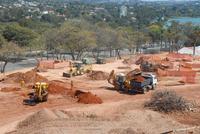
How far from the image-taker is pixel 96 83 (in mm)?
46031

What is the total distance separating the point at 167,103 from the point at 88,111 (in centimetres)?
528

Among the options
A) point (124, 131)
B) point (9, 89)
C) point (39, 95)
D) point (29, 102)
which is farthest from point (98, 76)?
point (124, 131)

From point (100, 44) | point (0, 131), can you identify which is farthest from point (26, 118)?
point (100, 44)

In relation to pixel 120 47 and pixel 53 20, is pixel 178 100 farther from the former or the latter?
pixel 53 20

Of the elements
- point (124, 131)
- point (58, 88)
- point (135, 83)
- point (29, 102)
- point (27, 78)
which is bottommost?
point (124, 131)

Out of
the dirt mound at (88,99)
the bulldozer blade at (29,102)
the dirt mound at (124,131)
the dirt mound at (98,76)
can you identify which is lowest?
the dirt mound at (124,131)

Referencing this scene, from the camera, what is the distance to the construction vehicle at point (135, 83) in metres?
38.9

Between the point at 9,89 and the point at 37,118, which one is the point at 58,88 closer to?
the point at 9,89

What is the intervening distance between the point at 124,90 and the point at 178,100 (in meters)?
8.48

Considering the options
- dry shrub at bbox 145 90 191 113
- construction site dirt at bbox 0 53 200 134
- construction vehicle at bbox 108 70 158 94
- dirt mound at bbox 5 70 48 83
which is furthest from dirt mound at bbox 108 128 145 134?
dirt mound at bbox 5 70 48 83

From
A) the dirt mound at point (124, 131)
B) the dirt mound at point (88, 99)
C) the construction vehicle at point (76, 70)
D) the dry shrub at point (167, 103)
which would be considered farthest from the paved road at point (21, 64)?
the dirt mound at point (124, 131)

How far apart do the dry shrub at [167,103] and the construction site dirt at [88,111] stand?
0.54 meters

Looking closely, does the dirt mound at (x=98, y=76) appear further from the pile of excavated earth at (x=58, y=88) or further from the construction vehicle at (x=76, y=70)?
the construction vehicle at (x=76, y=70)

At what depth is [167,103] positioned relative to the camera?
31688mm
